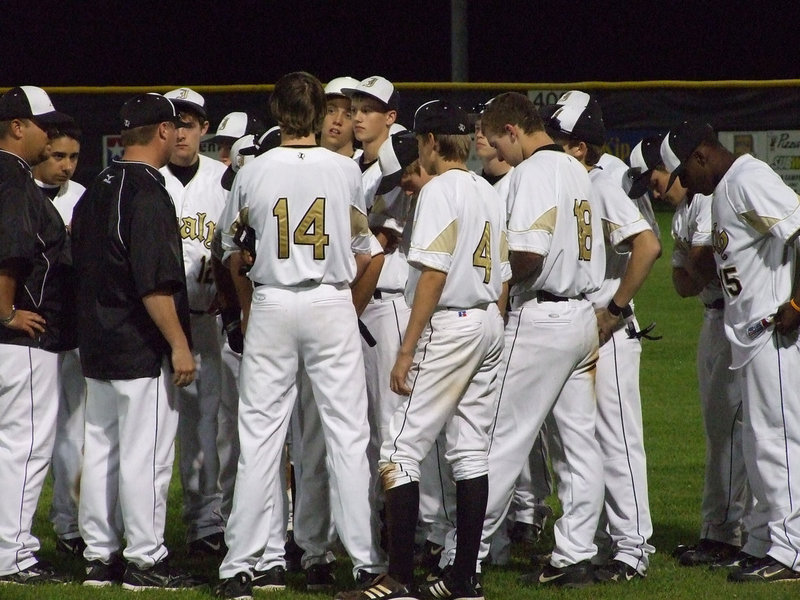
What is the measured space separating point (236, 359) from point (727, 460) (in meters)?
2.56

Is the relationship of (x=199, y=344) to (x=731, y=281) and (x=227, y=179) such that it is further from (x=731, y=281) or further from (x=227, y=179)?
(x=731, y=281)

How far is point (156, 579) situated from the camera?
16.8 ft

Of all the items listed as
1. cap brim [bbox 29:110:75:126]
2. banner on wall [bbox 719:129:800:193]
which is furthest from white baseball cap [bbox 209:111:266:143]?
banner on wall [bbox 719:129:800:193]

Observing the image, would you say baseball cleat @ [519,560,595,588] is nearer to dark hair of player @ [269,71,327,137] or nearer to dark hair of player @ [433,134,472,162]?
dark hair of player @ [433,134,472,162]

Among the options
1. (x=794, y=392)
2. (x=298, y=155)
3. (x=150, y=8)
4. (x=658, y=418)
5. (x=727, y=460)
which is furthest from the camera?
(x=150, y=8)

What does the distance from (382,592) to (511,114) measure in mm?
2154

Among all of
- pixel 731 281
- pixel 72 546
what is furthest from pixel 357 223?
pixel 72 546

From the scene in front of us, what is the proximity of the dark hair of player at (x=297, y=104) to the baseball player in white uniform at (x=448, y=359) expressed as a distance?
45 centimetres

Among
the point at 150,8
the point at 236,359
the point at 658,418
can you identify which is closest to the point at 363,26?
the point at 150,8

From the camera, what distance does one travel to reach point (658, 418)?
9383mm

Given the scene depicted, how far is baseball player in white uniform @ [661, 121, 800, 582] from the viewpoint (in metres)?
5.24

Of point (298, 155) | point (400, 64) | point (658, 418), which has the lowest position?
point (658, 418)

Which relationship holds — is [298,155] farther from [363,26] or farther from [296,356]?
[363,26]

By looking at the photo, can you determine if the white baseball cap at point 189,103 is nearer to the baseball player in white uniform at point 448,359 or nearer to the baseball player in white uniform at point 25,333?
the baseball player in white uniform at point 25,333
